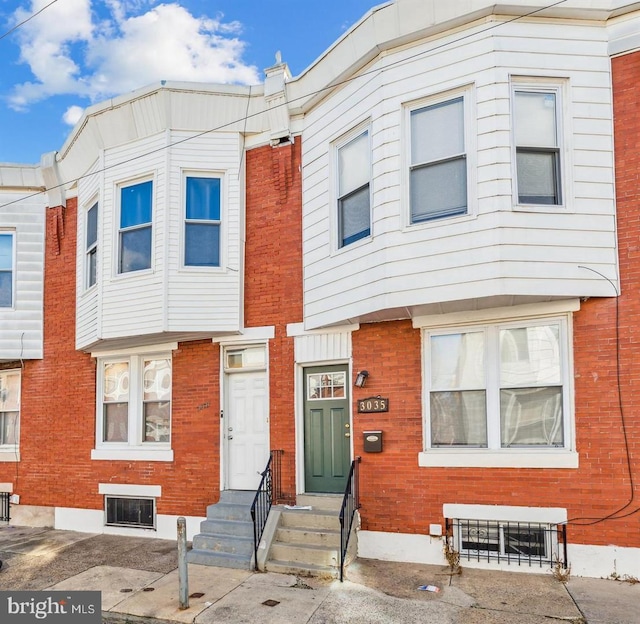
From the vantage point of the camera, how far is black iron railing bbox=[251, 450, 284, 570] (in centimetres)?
770

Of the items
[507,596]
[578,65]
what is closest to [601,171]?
[578,65]

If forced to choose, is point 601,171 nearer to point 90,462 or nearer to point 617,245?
point 617,245

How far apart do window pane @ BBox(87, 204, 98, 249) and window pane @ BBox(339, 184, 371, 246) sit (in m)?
4.97

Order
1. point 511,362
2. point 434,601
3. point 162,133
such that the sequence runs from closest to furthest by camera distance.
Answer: point 434,601, point 511,362, point 162,133

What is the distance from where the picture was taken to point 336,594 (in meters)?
6.61

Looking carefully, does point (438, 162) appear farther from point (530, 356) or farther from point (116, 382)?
point (116, 382)

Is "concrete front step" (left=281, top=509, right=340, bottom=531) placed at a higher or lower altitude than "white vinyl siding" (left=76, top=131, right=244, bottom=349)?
lower

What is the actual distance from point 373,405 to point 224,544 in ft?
9.27

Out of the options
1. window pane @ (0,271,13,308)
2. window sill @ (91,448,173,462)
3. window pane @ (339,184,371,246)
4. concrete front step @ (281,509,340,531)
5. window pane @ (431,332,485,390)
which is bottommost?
concrete front step @ (281,509,340,531)

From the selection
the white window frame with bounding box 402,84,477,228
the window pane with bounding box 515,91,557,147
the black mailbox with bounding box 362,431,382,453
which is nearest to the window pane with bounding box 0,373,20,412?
the black mailbox with bounding box 362,431,382,453

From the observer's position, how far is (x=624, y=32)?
730 centimetres

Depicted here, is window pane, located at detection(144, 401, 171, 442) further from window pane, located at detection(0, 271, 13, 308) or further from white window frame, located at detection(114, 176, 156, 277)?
window pane, located at detection(0, 271, 13, 308)

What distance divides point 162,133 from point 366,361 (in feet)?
16.9

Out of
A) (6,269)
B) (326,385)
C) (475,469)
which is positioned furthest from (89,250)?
→ (475,469)
